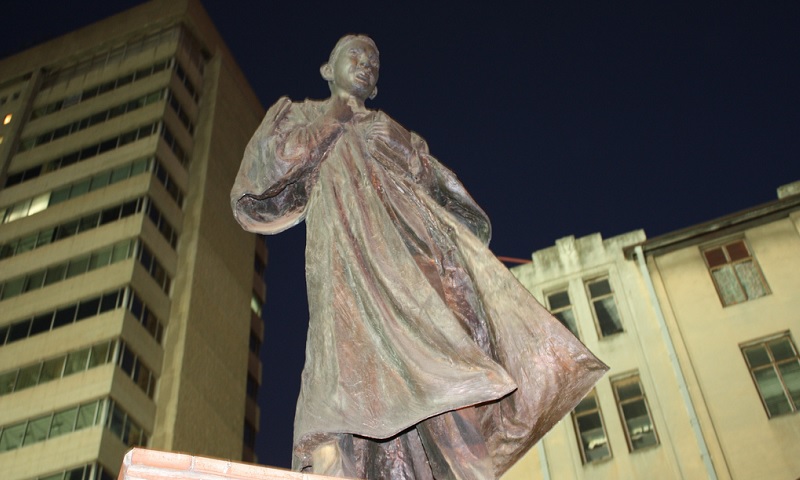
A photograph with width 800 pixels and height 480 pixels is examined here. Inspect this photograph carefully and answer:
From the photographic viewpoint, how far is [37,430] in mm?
38406

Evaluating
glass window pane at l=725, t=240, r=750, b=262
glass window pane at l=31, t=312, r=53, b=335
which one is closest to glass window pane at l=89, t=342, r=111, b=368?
glass window pane at l=31, t=312, r=53, b=335

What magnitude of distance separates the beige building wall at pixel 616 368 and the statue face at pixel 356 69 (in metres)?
18.0

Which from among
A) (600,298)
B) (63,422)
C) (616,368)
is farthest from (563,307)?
(63,422)

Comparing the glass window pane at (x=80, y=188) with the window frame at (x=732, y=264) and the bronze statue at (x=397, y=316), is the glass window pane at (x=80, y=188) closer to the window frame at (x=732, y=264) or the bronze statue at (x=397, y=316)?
the window frame at (x=732, y=264)

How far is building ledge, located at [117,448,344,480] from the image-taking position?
96.1 inches

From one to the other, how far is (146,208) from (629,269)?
92.0 feet

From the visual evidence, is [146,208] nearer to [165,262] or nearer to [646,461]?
[165,262]

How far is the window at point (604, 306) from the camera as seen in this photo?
80.2 ft

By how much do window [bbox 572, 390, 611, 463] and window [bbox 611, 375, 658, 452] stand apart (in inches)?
20.2

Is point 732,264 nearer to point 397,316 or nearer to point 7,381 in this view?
point 397,316

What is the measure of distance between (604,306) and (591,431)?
12.7 feet

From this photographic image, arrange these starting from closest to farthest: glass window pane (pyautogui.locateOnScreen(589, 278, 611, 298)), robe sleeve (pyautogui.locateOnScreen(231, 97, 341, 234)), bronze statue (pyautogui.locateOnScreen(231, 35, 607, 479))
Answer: bronze statue (pyautogui.locateOnScreen(231, 35, 607, 479)) < robe sleeve (pyautogui.locateOnScreen(231, 97, 341, 234)) < glass window pane (pyautogui.locateOnScreen(589, 278, 611, 298))

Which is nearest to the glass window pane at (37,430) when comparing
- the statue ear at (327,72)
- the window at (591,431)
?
the window at (591,431)

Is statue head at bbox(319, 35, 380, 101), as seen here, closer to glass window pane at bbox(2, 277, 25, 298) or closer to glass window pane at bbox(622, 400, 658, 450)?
glass window pane at bbox(622, 400, 658, 450)
